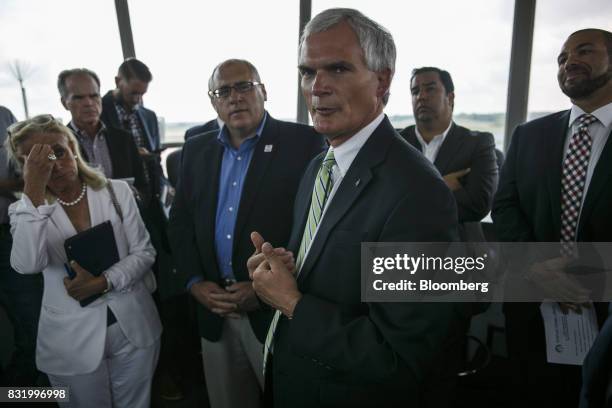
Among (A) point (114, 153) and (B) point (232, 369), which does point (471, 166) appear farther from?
(A) point (114, 153)

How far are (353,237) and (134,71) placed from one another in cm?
316

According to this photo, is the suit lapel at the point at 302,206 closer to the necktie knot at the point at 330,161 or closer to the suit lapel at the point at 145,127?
the necktie knot at the point at 330,161

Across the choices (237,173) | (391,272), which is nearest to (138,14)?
(237,173)

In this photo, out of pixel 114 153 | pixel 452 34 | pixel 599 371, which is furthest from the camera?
pixel 452 34

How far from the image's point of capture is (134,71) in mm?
3461

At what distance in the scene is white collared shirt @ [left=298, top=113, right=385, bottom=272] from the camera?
1175 mm

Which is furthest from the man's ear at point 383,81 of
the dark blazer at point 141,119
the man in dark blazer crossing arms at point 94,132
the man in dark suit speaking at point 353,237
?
the dark blazer at point 141,119

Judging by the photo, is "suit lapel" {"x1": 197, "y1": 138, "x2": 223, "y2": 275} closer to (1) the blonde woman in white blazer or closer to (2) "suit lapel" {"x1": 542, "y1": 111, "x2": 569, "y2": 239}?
(1) the blonde woman in white blazer

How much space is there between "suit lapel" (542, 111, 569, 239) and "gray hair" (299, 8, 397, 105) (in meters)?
1.12

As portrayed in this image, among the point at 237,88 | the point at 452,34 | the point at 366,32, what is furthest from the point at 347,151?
the point at 452,34

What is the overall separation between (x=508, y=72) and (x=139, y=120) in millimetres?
3658

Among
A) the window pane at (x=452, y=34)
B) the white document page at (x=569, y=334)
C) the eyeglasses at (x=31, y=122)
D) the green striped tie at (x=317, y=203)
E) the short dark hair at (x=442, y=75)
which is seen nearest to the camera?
the green striped tie at (x=317, y=203)

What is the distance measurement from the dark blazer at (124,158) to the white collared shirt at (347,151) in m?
2.07

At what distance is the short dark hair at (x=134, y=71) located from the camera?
11.3 ft
